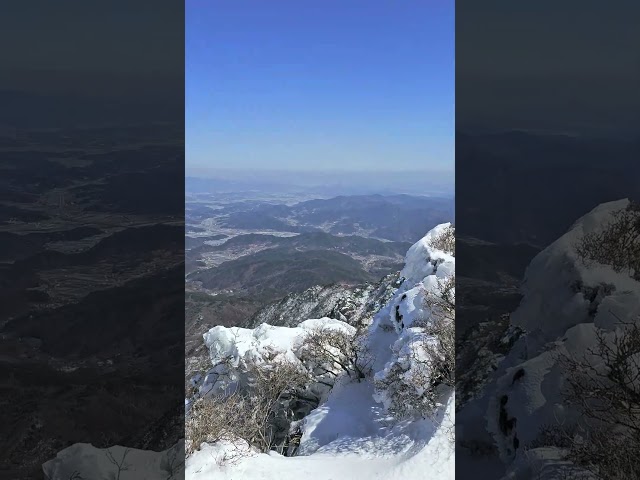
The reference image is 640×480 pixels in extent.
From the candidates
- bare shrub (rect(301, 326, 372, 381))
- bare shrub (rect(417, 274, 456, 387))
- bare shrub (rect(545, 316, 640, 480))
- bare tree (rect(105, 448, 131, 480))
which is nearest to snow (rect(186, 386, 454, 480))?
bare shrub (rect(417, 274, 456, 387))

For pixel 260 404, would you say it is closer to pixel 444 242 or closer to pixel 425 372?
pixel 425 372

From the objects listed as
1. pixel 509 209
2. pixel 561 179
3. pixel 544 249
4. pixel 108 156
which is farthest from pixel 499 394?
pixel 108 156

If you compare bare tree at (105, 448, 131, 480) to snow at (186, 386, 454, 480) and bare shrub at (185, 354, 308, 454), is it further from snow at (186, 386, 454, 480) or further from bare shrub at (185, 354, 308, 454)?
bare shrub at (185, 354, 308, 454)

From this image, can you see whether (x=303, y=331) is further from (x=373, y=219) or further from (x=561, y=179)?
(x=373, y=219)

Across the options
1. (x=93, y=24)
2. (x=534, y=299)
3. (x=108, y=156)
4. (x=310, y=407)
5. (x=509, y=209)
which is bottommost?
(x=310, y=407)

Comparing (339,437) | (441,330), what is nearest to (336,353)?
(339,437)

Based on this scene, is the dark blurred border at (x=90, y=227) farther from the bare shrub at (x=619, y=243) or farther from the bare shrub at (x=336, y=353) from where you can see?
the bare shrub at (x=336, y=353)
